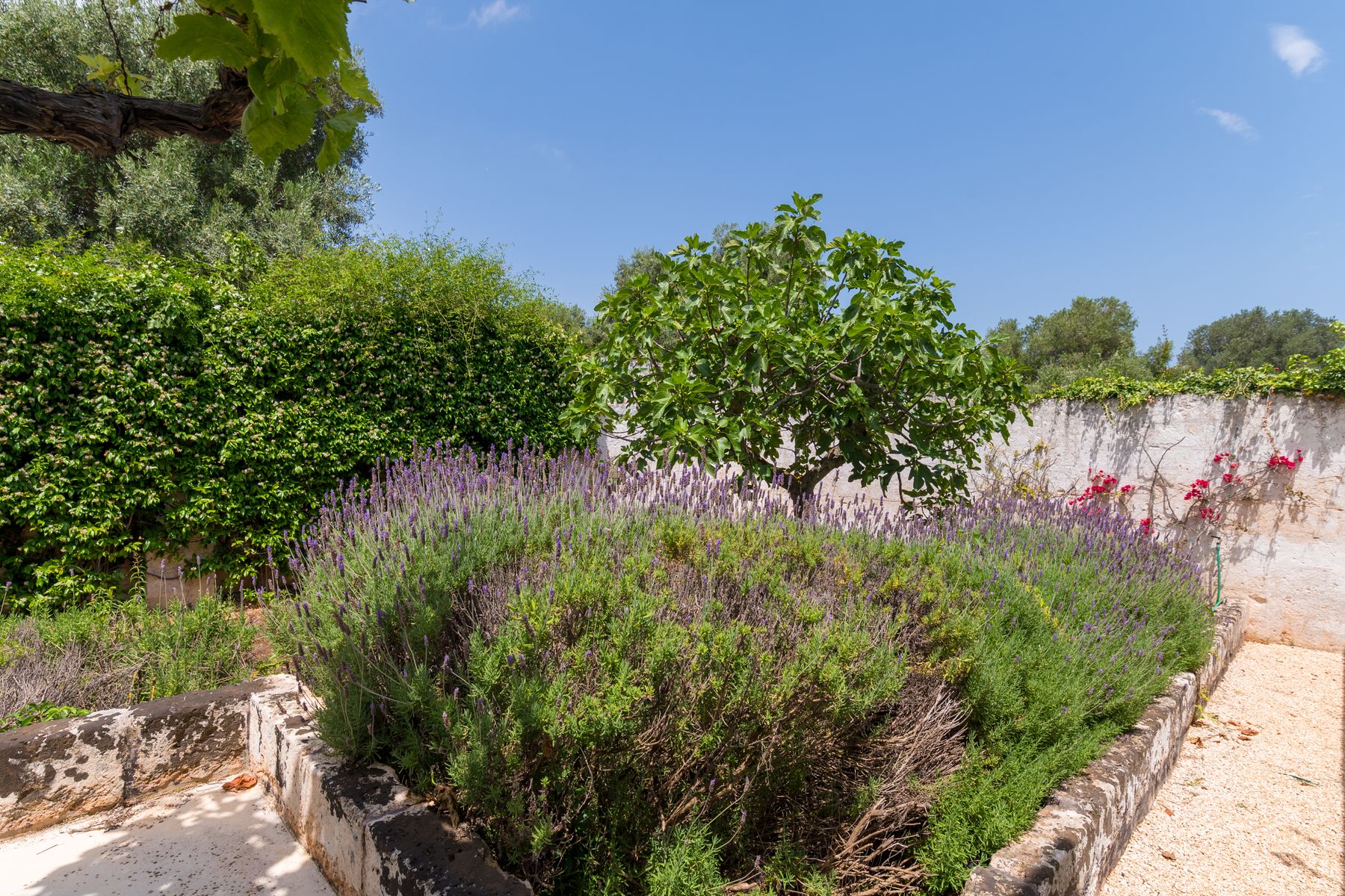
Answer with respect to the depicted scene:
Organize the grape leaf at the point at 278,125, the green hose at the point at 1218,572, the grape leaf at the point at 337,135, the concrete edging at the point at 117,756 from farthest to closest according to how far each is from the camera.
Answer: the green hose at the point at 1218,572 → the concrete edging at the point at 117,756 → the grape leaf at the point at 337,135 → the grape leaf at the point at 278,125

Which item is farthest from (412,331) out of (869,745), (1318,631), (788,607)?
(1318,631)

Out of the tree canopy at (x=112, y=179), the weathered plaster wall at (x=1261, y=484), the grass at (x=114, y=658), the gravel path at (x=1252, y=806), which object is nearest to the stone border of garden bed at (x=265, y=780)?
the grass at (x=114, y=658)

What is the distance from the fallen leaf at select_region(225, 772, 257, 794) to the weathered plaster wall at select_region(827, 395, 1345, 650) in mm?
4975

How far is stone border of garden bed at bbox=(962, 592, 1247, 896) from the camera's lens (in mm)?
1862

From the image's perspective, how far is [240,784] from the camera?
264cm

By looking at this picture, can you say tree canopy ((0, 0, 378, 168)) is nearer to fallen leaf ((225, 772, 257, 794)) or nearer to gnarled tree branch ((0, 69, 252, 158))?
gnarled tree branch ((0, 69, 252, 158))

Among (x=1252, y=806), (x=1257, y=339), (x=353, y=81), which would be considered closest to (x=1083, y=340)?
(x=1257, y=339)

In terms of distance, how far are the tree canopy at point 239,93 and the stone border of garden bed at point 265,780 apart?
5.63 feet

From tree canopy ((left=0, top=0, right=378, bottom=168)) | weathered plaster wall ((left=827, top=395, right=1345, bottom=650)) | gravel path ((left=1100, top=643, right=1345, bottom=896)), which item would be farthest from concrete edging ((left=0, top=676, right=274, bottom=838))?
weathered plaster wall ((left=827, top=395, right=1345, bottom=650))

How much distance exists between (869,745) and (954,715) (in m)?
0.43

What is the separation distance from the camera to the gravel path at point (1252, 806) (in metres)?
2.52

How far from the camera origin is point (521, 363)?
22.7ft

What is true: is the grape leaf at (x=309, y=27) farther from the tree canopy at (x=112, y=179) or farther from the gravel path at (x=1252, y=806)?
the tree canopy at (x=112, y=179)

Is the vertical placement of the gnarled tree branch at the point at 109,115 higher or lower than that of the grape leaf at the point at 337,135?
higher
